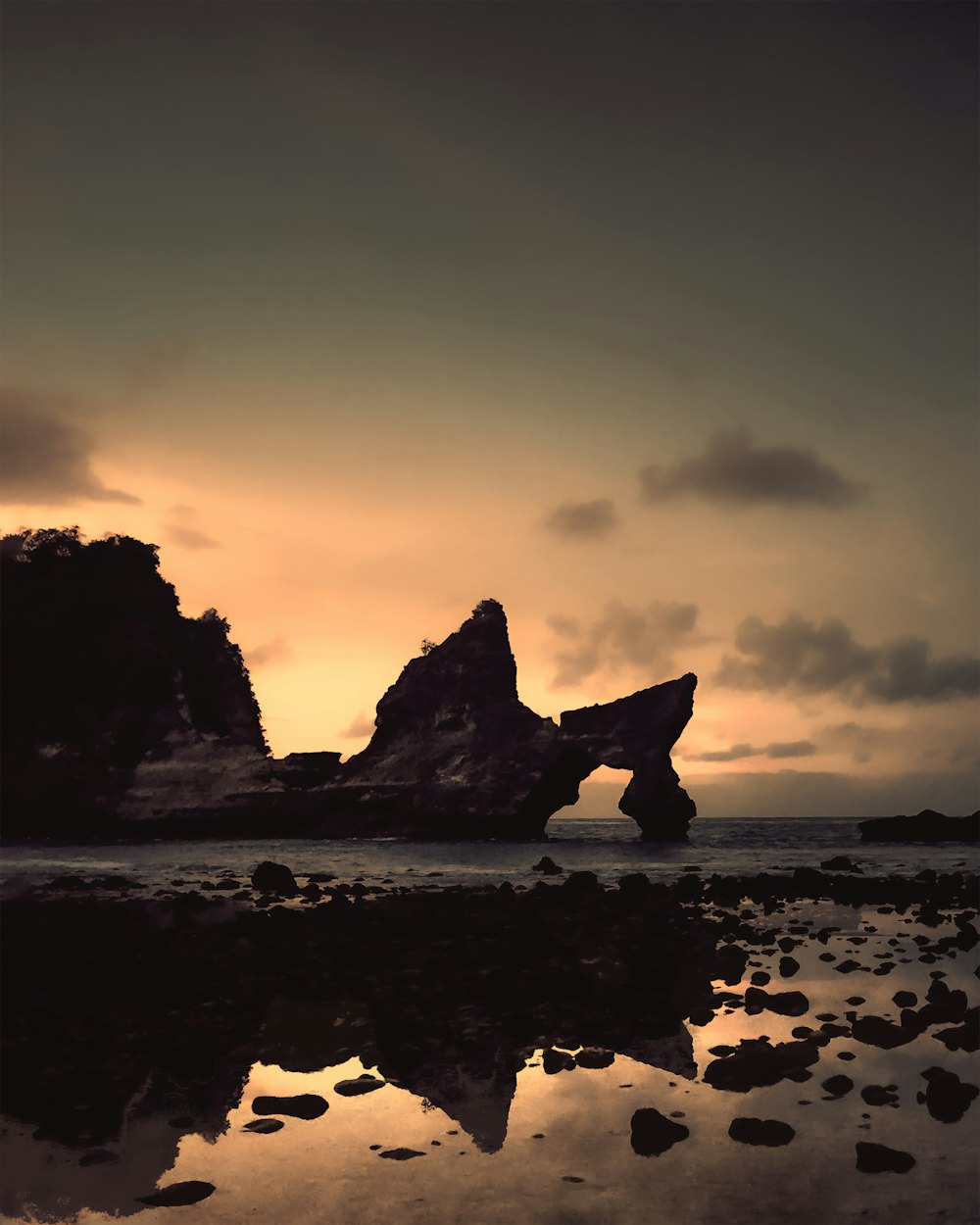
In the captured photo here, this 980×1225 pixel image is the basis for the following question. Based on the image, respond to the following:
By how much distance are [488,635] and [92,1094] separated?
6048cm

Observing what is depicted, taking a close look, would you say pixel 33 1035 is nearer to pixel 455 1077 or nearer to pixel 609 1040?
pixel 455 1077

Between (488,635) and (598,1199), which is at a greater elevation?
(488,635)

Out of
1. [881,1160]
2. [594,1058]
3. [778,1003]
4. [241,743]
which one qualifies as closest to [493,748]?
[241,743]

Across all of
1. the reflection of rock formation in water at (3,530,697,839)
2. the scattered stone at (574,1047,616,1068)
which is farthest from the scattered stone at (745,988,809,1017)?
the reflection of rock formation in water at (3,530,697,839)

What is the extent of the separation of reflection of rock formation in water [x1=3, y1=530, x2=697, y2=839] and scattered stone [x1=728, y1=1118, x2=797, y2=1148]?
55630 millimetres

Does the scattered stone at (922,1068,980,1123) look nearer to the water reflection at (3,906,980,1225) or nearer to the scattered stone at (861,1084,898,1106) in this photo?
the water reflection at (3,906,980,1225)

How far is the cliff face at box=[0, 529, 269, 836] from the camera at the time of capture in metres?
69.2

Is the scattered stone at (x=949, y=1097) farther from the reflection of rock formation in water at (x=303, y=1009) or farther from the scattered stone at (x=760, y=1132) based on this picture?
the reflection of rock formation in water at (x=303, y=1009)

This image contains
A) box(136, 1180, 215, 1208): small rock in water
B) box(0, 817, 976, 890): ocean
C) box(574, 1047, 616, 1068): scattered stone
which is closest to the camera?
box(136, 1180, 215, 1208): small rock in water

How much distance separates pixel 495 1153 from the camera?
6363mm

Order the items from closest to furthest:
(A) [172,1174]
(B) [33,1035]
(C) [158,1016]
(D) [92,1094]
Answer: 1. (A) [172,1174]
2. (D) [92,1094]
3. (B) [33,1035]
4. (C) [158,1016]

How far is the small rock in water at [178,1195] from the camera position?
5.61 metres

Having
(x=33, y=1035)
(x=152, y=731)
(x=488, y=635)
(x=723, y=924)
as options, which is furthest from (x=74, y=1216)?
(x=152, y=731)

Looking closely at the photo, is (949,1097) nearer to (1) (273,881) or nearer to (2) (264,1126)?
(2) (264,1126)
